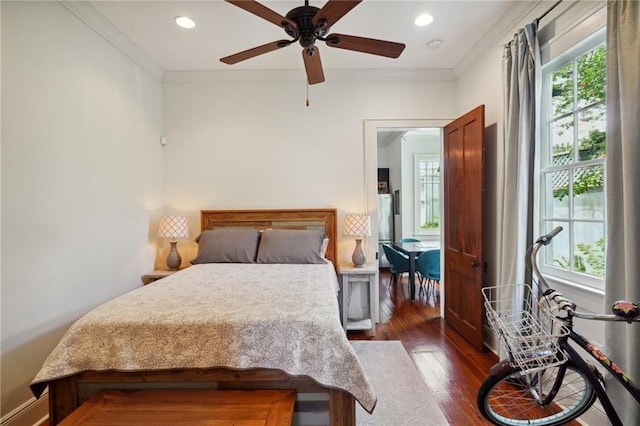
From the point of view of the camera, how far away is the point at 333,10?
161cm

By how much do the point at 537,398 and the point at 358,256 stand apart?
183 cm

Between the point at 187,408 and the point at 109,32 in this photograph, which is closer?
the point at 187,408

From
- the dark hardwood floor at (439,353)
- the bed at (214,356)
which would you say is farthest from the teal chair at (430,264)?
the bed at (214,356)

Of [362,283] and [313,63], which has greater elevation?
[313,63]

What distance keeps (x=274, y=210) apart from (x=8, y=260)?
7.22 feet

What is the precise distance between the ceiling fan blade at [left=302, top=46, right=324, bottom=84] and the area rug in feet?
8.12

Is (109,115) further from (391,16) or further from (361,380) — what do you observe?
(361,380)

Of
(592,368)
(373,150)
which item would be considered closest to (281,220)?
(373,150)

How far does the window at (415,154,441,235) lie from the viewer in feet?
19.4

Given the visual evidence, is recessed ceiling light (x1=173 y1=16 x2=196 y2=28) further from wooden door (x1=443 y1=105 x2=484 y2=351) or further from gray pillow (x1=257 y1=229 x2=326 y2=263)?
wooden door (x1=443 y1=105 x2=484 y2=351)

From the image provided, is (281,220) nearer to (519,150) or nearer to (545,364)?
(519,150)

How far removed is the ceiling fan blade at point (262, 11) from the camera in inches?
61.6

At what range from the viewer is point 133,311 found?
166 cm

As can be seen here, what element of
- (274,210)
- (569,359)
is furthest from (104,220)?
(569,359)
